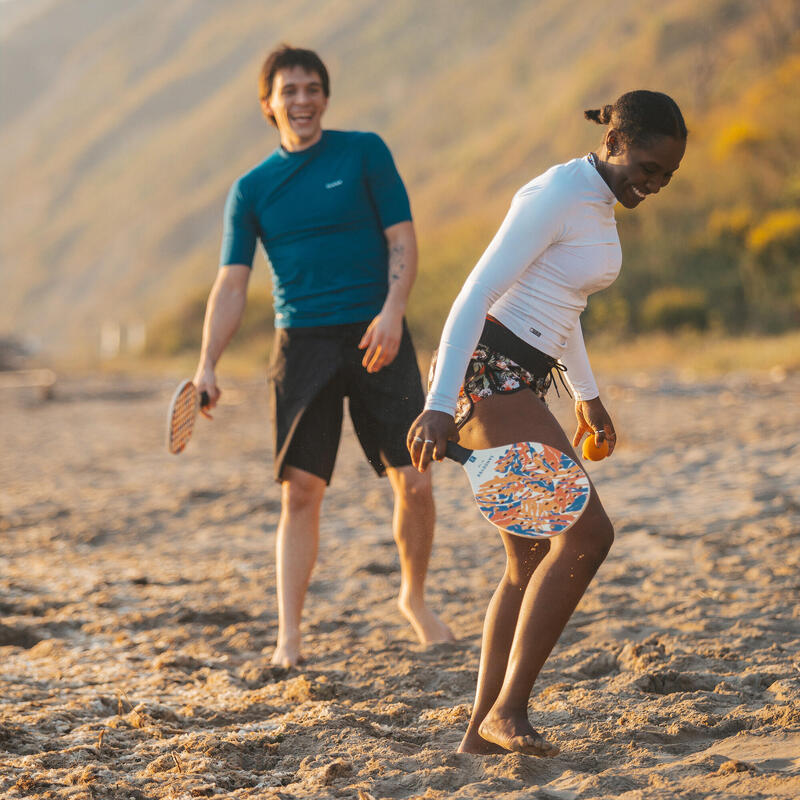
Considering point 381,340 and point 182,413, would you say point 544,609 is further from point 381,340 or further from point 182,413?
point 182,413

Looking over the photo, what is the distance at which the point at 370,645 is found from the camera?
14.8 feet

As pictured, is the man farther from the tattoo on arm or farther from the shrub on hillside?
the shrub on hillside

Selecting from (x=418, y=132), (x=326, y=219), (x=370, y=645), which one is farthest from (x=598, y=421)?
(x=418, y=132)

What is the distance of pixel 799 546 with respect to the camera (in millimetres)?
5500

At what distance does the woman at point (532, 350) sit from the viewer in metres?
2.80

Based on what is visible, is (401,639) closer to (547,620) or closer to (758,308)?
(547,620)

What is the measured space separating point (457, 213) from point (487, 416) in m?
38.8

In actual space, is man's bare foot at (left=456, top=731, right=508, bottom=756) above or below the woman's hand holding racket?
below

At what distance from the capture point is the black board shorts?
13.5 feet

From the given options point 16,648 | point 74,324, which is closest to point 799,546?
point 16,648

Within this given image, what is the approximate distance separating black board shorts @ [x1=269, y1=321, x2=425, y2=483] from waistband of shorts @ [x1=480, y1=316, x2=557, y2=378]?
1.18 metres

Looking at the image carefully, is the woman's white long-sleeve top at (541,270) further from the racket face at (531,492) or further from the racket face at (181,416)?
the racket face at (181,416)

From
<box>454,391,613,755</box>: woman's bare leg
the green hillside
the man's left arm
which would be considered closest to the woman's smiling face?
<box>454,391,613,755</box>: woman's bare leg

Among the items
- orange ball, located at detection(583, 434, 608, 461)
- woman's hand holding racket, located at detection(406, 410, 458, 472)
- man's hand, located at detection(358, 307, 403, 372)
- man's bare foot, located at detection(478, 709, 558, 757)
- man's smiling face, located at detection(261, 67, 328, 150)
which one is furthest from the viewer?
man's smiling face, located at detection(261, 67, 328, 150)
